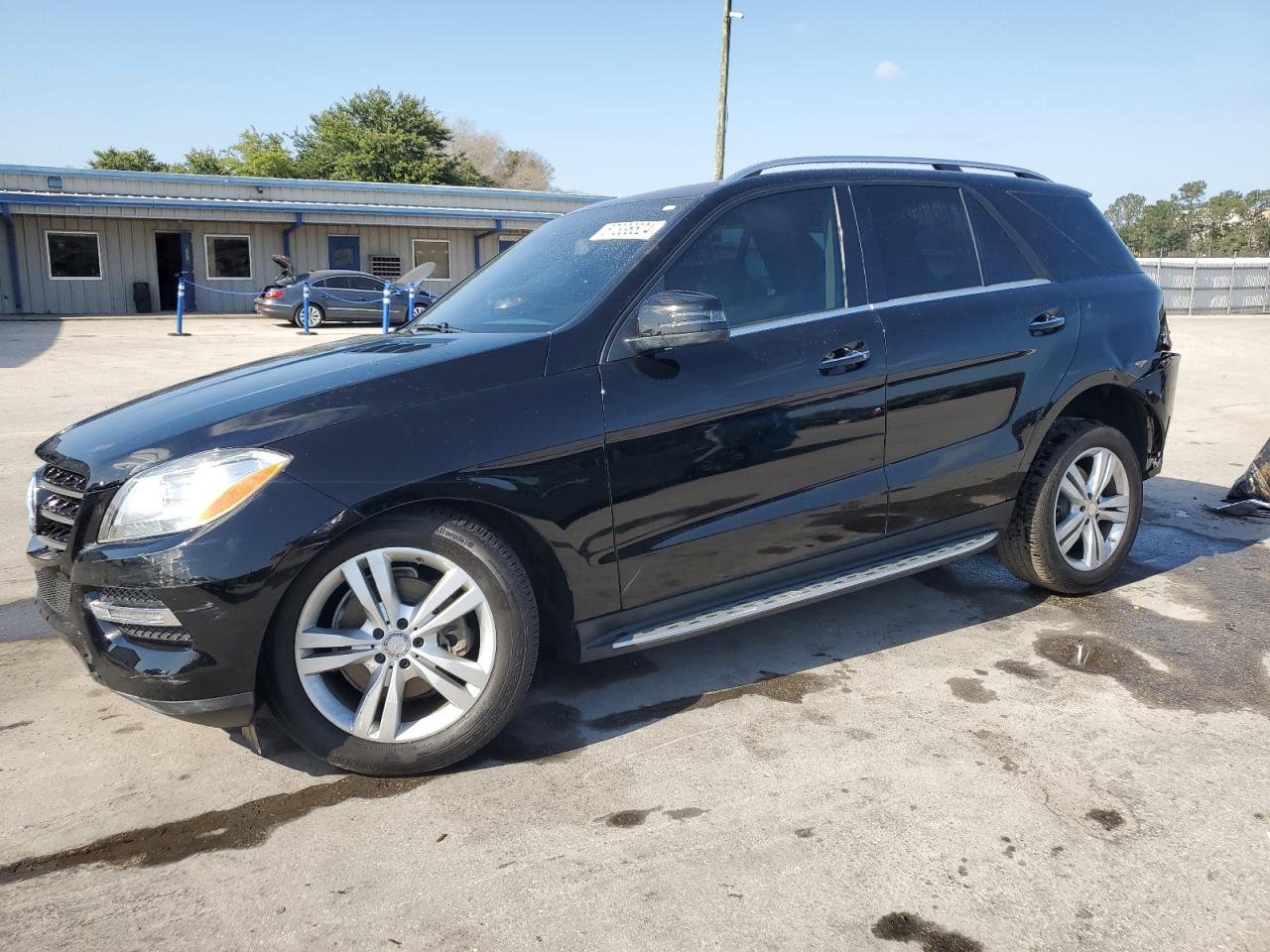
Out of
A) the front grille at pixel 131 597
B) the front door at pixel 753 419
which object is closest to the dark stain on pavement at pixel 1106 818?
the front door at pixel 753 419

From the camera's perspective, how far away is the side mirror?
10.5 feet

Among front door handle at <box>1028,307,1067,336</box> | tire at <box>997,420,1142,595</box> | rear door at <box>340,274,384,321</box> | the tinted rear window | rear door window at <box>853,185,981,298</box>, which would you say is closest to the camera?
rear door window at <box>853,185,981,298</box>

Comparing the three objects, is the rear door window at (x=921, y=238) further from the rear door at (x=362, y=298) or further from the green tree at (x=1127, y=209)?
the green tree at (x=1127, y=209)

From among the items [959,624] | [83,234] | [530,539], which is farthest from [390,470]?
[83,234]

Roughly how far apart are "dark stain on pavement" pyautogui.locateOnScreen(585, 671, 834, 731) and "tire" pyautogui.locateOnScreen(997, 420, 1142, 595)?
1319mm

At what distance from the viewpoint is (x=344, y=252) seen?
3309cm

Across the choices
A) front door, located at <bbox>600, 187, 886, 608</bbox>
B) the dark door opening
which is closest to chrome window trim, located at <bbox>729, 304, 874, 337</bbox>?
front door, located at <bbox>600, 187, 886, 608</bbox>

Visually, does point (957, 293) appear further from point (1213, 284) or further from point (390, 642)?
point (1213, 284)

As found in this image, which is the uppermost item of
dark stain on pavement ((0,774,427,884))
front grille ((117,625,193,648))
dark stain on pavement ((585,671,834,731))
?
front grille ((117,625,193,648))

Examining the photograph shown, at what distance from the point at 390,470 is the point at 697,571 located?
44.3 inches

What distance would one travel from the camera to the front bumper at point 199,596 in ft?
8.79

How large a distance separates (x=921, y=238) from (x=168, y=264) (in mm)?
32203

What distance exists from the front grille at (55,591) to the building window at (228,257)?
31.4 meters

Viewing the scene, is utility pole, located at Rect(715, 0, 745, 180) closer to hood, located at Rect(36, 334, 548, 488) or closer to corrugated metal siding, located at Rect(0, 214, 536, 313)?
corrugated metal siding, located at Rect(0, 214, 536, 313)
